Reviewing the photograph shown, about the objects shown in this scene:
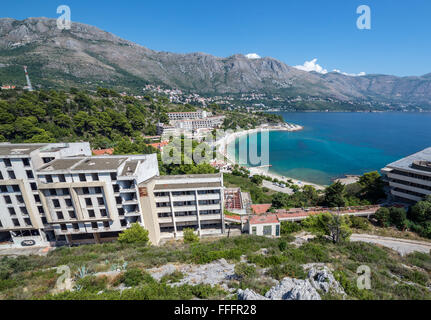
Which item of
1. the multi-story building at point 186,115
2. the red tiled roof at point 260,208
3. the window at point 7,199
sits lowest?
the red tiled roof at point 260,208

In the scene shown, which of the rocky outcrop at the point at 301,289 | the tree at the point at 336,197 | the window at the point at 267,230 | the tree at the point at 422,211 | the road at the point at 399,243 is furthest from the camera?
the tree at the point at 336,197

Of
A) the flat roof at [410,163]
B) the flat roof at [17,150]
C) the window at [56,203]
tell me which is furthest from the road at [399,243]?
the flat roof at [17,150]

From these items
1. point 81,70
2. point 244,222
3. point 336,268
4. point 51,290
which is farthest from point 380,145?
point 81,70

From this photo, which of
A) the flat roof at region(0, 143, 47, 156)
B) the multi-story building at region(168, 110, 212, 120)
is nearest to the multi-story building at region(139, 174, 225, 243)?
the flat roof at region(0, 143, 47, 156)

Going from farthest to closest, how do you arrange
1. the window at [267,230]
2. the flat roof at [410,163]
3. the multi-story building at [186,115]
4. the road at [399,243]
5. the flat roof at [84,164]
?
the multi-story building at [186,115] → the flat roof at [410,163] → the window at [267,230] → the road at [399,243] → the flat roof at [84,164]

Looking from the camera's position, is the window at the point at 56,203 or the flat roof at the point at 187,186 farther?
the flat roof at the point at 187,186

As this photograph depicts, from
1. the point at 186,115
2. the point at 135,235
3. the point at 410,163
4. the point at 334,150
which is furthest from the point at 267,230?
the point at 186,115

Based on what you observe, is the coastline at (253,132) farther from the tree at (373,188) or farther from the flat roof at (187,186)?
the flat roof at (187,186)
